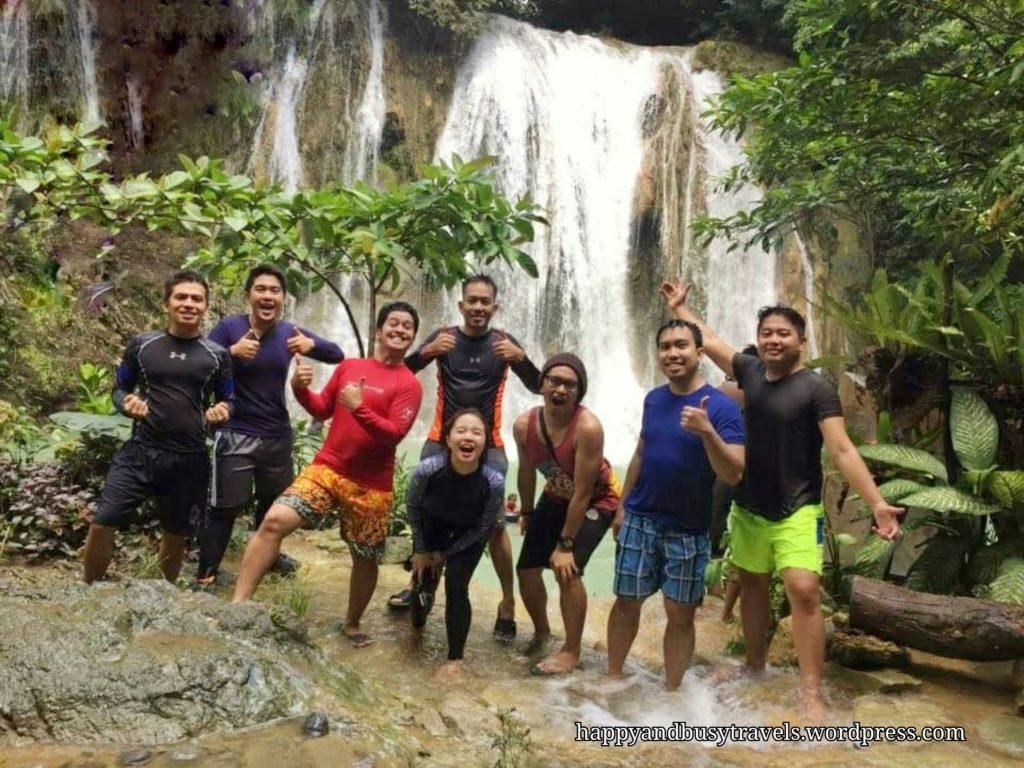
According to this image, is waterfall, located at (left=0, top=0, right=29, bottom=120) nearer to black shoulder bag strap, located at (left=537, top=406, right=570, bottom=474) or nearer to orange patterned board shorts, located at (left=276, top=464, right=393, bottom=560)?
orange patterned board shorts, located at (left=276, top=464, right=393, bottom=560)

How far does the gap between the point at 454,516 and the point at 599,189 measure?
12896 millimetres

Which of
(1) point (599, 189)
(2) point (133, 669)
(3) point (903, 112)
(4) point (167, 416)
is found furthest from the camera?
(1) point (599, 189)

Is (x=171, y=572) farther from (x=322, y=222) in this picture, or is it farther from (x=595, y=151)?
(x=595, y=151)

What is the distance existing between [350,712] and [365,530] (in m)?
1.38

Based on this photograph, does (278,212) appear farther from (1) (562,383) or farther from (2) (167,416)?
(1) (562,383)

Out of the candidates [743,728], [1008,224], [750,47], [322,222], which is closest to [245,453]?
[322,222]

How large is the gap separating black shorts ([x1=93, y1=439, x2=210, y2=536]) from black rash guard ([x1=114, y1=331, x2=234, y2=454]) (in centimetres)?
6

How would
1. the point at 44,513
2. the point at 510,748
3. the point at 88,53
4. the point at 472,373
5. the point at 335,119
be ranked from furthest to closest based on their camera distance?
1. the point at 335,119
2. the point at 88,53
3. the point at 44,513
4. the point at 472,373
5. the point at 510,748

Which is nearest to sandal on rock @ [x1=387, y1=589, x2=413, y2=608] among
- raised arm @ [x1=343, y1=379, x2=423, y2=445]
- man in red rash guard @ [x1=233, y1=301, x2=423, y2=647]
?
man in red rash guard @ [x1=233, y1=301, x2=423, y2=647]

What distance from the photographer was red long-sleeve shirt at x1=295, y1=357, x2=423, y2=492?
→ 12.3 feet

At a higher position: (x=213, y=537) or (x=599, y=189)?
(x=599, y=189)

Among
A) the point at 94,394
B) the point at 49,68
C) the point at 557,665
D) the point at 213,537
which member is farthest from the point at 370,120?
the point at 557,665

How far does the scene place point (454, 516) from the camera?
11.9 ft

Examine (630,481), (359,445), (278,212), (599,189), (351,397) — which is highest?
(599,189)
